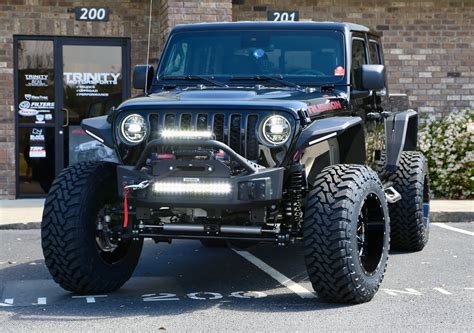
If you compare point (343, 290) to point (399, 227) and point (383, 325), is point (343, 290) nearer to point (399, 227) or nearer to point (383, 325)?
point (383, 325)

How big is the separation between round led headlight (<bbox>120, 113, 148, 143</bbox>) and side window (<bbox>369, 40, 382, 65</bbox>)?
2.69m

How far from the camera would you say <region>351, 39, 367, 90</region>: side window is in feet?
24.9

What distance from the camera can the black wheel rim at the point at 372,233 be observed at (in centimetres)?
672

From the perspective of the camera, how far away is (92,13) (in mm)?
13898

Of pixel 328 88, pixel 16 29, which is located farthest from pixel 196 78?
pixel 16 29

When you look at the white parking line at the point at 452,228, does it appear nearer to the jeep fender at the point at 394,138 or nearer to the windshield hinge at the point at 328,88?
the jeep fender at the point at 394,138

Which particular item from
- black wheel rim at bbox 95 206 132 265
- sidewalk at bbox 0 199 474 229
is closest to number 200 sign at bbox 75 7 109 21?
sidewalk at bbox 0 199 474 229

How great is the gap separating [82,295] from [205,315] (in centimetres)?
114

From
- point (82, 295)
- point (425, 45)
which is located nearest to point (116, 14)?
point (425, 45)

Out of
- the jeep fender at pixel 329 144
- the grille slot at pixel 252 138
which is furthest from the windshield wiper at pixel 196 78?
Result: the grille slot at pixel 252 138

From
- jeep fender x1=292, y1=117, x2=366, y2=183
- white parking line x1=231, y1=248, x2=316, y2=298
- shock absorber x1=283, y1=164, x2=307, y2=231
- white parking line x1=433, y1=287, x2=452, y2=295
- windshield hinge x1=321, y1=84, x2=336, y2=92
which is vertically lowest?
white parking line x1=231, y1=248, x2=316, y2=298

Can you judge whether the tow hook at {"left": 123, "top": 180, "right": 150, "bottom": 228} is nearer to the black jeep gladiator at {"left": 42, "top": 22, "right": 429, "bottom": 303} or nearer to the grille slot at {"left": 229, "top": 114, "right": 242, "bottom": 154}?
the black jeep gladiator at {"left": 42, "top": 22, "right": 429, "bottom": 303}

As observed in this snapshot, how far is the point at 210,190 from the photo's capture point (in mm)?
6160

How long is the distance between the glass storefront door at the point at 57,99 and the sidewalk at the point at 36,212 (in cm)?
90
